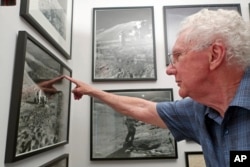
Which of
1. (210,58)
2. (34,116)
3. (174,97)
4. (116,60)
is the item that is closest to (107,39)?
(116,60)

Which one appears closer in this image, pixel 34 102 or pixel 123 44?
pixel 34 102

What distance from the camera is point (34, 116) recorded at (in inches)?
33.7

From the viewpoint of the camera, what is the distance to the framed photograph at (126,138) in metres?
1.35

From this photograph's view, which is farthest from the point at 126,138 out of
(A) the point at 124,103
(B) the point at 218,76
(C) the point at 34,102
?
(B) the point at 218,76

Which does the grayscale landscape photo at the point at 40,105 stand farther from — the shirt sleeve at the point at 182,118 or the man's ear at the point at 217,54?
the man's ear at the point at 217,54

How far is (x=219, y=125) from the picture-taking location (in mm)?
732

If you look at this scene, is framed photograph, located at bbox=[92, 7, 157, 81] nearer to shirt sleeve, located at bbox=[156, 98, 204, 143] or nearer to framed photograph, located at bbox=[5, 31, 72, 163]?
framed photograph, located at bbox=[5, 31, 72, 163]

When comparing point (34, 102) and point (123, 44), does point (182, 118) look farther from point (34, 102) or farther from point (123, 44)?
point (123, 44)

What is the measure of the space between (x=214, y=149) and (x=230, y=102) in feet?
0.51

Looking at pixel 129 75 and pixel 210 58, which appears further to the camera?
pixel 129 75

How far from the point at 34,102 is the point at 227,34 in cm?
69

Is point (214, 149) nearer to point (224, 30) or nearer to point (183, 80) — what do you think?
point (183, 80)

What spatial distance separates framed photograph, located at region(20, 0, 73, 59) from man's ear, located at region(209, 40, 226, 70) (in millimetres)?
644

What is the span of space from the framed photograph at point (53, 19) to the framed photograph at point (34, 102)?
8 centimetres
